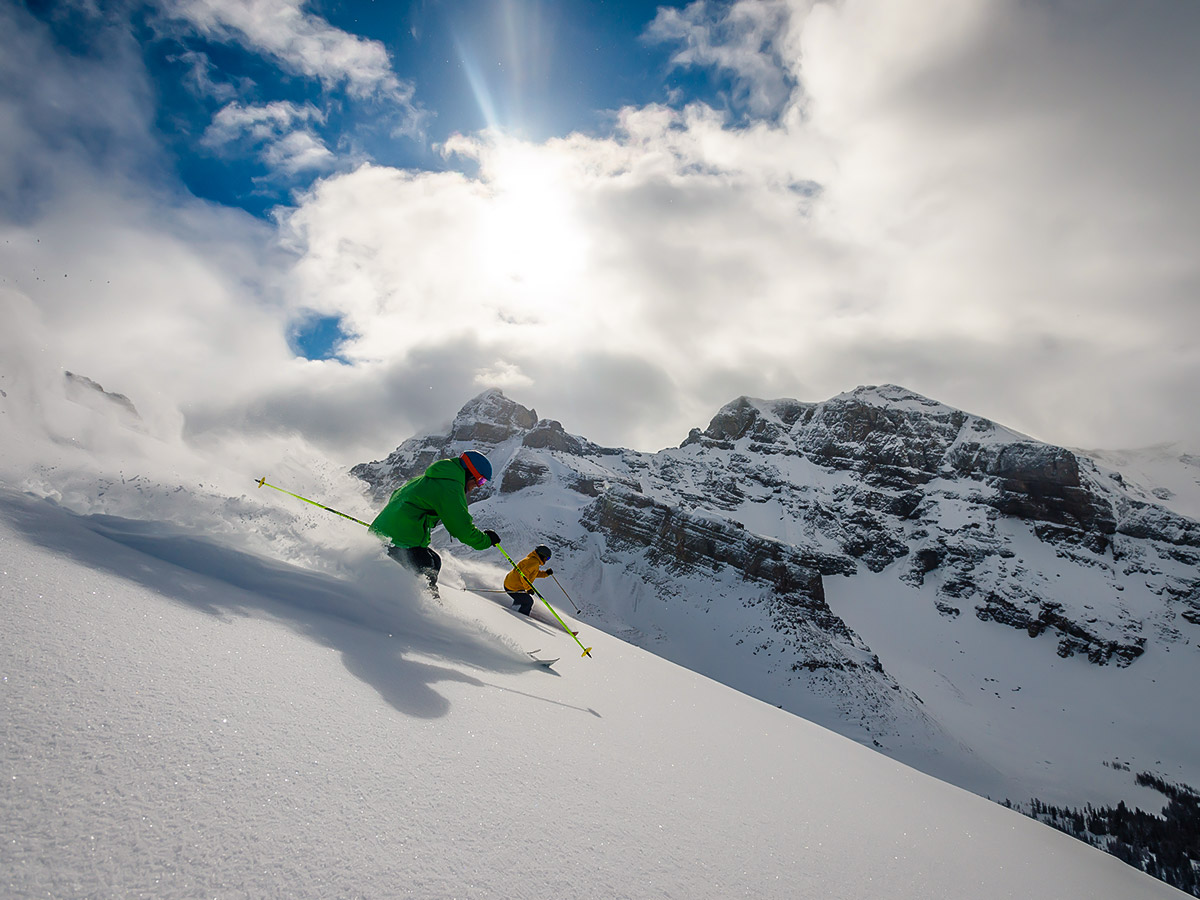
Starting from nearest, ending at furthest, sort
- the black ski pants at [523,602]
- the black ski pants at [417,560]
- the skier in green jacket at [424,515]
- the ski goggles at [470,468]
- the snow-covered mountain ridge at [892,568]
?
the black ski pants at [417,560], the skier in green jacket at [424,515], the ski goggles at [470,468], the black ski pants at [523,602], the snow-covered mountain ridge at [892,568]

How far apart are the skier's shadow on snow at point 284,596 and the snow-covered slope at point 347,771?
0.02m

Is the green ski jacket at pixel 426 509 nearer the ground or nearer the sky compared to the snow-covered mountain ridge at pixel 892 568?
nearer the ground

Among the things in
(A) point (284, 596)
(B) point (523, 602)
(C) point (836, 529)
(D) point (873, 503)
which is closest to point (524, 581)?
(B) point (523, 602)

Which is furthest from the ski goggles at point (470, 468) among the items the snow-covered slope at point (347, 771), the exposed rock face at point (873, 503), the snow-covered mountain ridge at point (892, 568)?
the exposed rock face at point (873, 503)

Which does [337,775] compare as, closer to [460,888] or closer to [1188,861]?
[460,888]

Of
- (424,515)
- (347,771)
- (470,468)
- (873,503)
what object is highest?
(873,503)

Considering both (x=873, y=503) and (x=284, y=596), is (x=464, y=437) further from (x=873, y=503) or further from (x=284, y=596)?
(x=284, y=596)

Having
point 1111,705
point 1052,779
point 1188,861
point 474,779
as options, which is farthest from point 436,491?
point 1111,705

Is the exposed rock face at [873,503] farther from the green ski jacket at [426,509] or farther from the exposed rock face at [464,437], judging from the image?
the green ski jacket at [426,509]

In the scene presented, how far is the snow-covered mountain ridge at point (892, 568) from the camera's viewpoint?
54.2 m

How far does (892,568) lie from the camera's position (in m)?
105

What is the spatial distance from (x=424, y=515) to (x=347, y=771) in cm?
412

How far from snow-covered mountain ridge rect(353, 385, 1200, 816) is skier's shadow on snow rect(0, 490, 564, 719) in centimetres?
4895

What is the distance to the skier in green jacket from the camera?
5230mm
